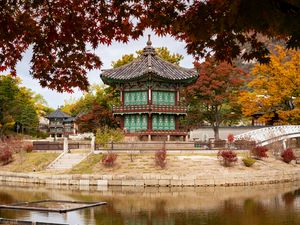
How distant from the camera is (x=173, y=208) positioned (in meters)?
19.3

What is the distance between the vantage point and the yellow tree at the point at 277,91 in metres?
42.7

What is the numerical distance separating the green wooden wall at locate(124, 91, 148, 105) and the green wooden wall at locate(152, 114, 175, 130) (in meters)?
1.90

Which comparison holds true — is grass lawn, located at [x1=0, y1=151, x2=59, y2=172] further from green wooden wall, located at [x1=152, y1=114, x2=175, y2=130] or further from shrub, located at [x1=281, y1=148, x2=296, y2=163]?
shrub, located at [x1=281, y1=148, x2=296, y2=163]

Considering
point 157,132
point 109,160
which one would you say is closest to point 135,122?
point 157,132

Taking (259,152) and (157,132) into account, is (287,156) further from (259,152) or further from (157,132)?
(157,132)

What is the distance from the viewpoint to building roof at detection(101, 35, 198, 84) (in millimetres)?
40750

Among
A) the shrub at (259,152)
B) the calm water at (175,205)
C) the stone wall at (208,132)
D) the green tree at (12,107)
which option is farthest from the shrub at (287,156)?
the green tree at (12,107)

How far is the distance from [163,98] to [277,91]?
12.1 metres

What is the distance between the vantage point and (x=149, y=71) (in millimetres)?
39875

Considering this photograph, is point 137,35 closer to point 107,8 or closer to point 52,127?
point 107,8

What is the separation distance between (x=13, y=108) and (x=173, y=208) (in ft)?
150

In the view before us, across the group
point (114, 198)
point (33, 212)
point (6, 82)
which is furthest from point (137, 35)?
point (6, 82)

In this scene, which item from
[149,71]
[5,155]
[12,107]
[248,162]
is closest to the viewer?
[248,162]

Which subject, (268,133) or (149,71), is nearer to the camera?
(268,133)
